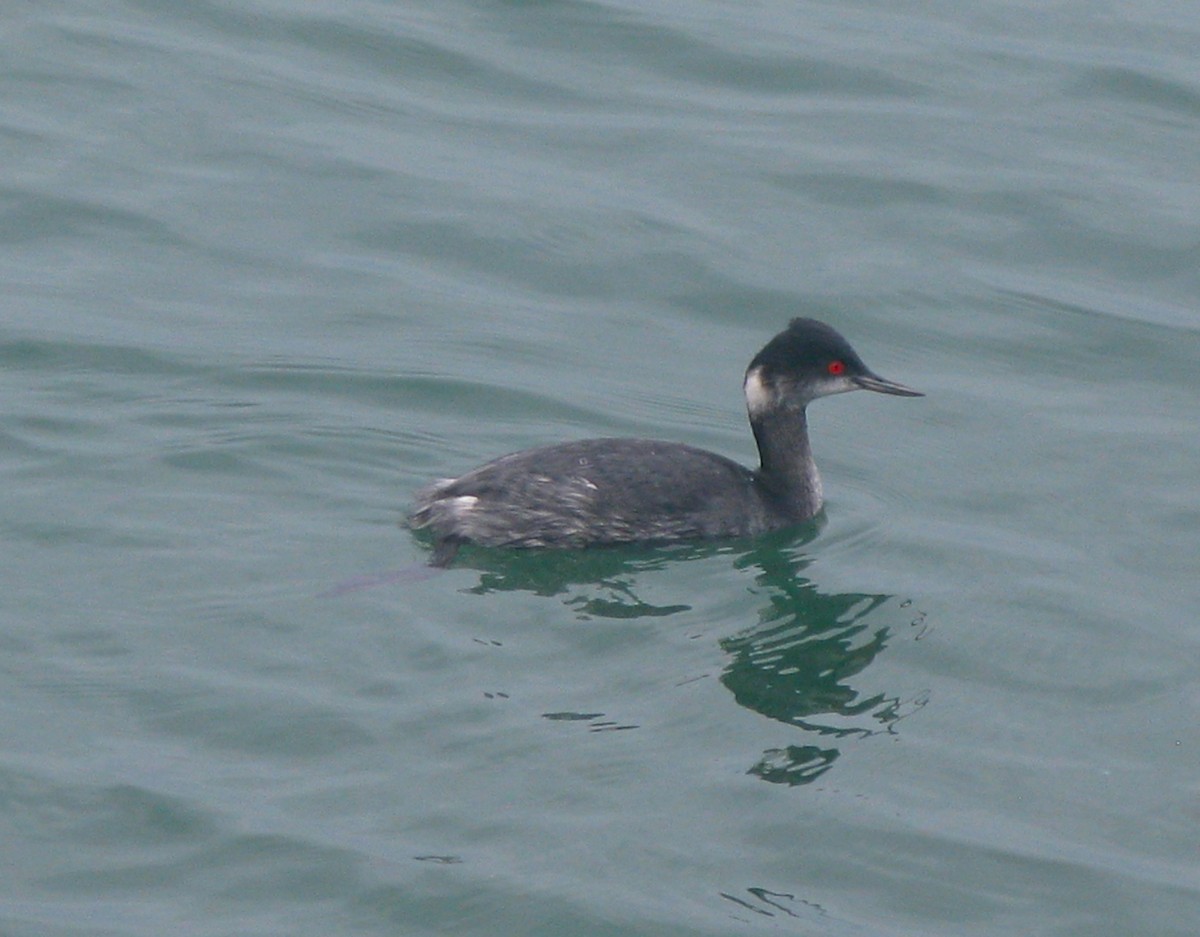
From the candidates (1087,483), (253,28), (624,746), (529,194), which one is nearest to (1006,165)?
(529,194)

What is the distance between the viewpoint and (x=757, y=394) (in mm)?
10008

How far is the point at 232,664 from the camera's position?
813cm

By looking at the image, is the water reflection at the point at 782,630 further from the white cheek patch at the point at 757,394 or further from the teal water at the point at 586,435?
the white cheek patch at the point at 757,394

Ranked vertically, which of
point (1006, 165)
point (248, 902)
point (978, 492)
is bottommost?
point (248, 902)

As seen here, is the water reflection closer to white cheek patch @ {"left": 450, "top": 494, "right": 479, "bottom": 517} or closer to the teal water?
the teal water

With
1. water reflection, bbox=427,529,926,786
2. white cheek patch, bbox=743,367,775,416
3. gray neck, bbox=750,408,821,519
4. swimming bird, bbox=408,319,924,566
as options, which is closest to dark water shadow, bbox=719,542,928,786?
water reflection, bbox=427,529,926,786

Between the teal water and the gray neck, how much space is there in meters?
0.17

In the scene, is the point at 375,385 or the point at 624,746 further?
the point at 375,385

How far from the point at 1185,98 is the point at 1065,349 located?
3994 mm

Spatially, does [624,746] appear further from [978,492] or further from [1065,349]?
[1065,349]

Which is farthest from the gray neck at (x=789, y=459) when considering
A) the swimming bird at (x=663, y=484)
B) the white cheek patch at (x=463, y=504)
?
the white cheek patch at (x=463, y=504)

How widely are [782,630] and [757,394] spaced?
1492 millimetres

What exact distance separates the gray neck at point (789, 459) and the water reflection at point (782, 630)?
182 millimetres

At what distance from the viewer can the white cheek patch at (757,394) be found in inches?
393
